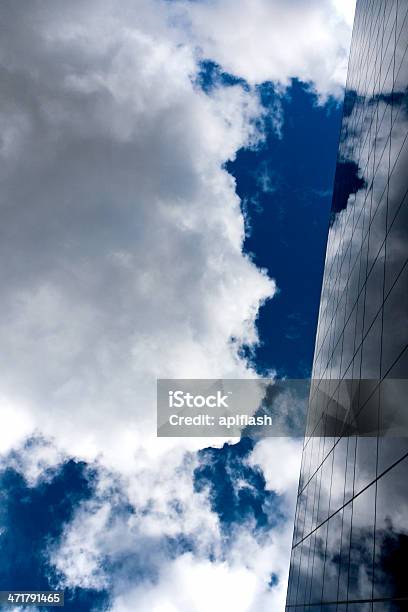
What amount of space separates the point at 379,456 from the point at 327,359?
1488cm

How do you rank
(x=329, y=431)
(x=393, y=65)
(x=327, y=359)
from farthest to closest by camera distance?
(x=327, y=359) → (x=329, y=431) → (x=393, y=65)

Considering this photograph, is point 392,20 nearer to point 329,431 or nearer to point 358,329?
point 358,329

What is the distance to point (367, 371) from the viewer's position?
56.2ft

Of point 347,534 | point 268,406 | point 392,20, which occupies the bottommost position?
point 347,534

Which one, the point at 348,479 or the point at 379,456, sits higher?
the point at 379,456

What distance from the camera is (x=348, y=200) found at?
29.1m

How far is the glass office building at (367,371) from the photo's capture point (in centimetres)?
1307

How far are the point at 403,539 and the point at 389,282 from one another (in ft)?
26.4

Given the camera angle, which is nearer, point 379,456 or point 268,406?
point 379,456

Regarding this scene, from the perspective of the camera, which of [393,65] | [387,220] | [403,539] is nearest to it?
[403,539]

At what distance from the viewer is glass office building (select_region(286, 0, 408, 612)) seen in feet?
42.9

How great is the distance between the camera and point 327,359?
1132 inches

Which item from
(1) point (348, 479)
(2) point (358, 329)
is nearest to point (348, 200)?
(2) point (358, 329)

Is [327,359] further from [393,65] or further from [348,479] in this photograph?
[393,65]
